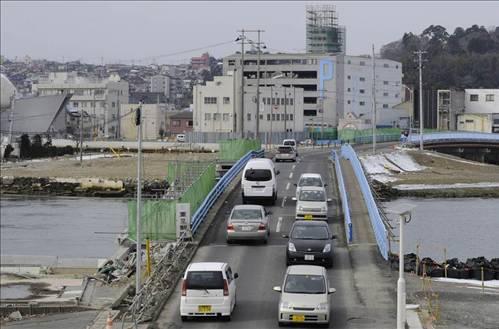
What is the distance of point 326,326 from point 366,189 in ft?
83.2

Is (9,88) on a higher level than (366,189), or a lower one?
higher

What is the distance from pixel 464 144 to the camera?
11781 centimetres

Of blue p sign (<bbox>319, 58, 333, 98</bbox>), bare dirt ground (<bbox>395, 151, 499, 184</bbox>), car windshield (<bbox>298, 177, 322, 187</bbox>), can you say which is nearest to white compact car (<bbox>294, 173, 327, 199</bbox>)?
car windshield (<bbox>298, 177, 322, 187</bbox>)

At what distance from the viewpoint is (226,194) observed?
166 ft

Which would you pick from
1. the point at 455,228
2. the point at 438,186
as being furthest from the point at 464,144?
the point at 455,228

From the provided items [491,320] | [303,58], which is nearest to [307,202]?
[491,320]

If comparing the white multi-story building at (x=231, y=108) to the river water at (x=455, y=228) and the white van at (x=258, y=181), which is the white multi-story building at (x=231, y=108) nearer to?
the river water at (x=455, y=228)

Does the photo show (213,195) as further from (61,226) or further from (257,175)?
(61,226)

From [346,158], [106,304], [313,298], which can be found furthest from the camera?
[346,158]

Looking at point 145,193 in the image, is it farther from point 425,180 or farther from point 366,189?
point 366,189

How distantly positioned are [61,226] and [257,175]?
30.6 meters

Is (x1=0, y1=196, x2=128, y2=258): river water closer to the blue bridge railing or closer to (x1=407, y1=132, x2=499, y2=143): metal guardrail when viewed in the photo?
the blue bridge railing

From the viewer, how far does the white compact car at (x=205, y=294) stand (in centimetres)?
2462

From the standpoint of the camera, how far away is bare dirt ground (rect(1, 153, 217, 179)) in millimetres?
98500
